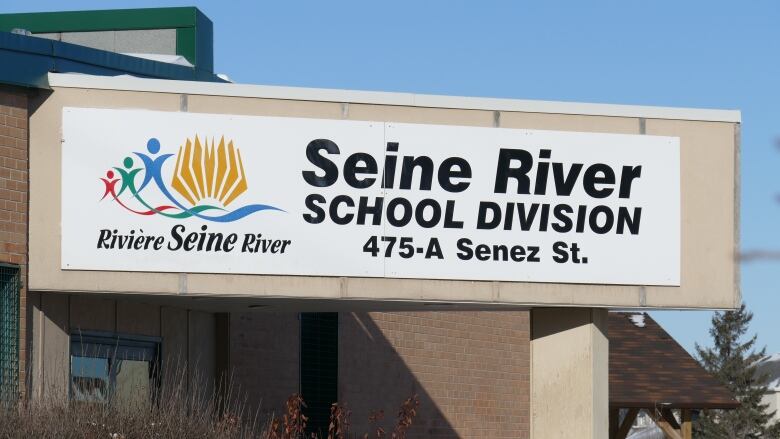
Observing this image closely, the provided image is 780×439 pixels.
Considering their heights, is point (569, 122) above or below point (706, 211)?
above

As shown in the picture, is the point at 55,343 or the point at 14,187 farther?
the point at 55,343

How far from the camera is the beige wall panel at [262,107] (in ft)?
55.0

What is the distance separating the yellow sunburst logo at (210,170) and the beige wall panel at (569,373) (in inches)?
172

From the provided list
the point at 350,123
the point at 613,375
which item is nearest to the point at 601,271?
the point at 350,123

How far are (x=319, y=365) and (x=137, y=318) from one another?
6576 mm

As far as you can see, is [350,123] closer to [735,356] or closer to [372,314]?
[372,314]

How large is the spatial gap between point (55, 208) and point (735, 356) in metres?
84.6

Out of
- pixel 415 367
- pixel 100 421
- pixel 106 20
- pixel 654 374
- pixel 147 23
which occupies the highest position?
pixel 106 20

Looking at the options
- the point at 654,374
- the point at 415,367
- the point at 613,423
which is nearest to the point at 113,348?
the point at 415,367

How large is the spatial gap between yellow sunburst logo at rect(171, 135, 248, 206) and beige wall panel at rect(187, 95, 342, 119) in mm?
381

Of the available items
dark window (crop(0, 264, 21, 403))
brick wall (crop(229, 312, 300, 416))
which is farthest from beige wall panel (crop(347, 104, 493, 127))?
brick wall (crop(229, 312, 300, 416))

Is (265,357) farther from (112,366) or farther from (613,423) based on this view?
(613,423)

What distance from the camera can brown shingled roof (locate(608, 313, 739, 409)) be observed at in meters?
29.4

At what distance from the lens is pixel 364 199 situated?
55.3 ft
